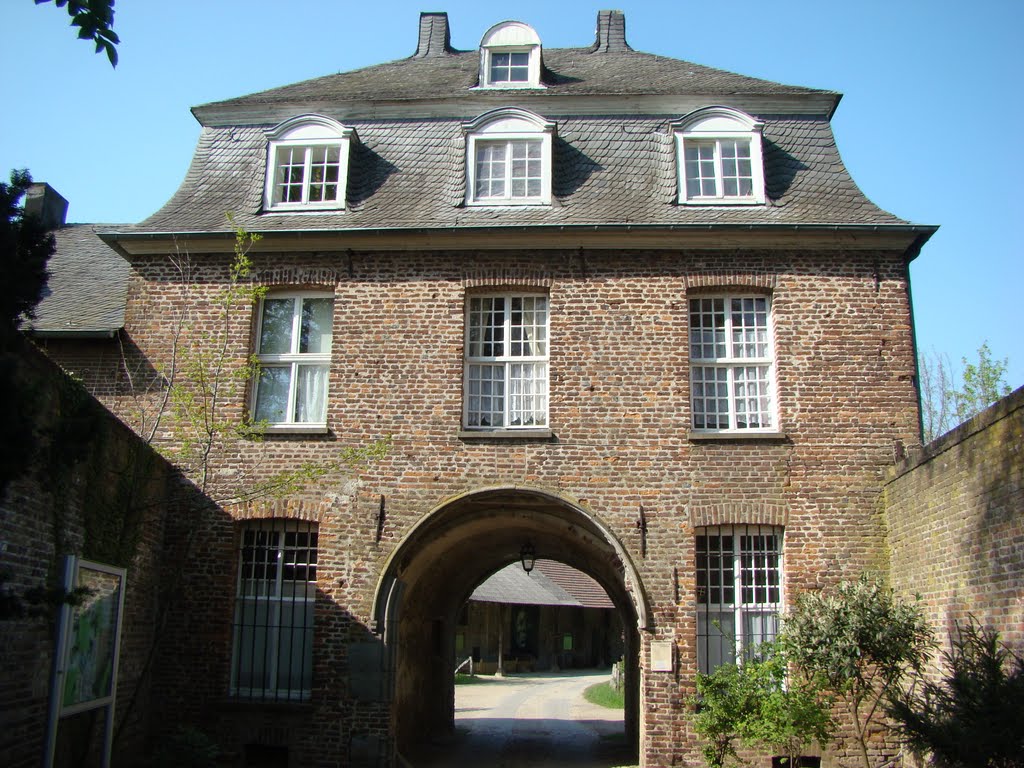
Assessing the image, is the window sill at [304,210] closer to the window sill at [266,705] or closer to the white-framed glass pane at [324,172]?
the white-framed glass pane at [324,172]

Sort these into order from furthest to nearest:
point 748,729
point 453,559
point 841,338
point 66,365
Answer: point 453,559 < point 66,365 < point 841,338 < point 748,729

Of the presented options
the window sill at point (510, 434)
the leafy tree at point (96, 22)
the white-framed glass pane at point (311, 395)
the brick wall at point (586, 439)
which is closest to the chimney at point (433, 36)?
the brick wall at point (586, 439)

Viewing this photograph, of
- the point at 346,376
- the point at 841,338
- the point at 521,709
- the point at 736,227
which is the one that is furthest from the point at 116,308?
the point at 521,709

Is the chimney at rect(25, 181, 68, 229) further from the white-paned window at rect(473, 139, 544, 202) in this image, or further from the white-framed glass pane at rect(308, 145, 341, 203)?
the white-paned window at rect(473, 139, 544, 202)

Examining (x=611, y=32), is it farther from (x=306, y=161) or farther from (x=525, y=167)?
(x=306, y=161)

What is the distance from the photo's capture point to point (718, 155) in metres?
14.2

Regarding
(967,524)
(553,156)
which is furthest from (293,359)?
(967,524)

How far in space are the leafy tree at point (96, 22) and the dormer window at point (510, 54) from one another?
1218 cm

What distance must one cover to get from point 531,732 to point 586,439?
873 centimetres

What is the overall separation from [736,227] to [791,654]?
5.89 metres

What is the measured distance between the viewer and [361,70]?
691 inches

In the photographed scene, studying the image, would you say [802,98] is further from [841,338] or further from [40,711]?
[40,711]

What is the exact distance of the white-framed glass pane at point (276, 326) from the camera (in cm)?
1383

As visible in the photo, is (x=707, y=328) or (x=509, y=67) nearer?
(x=707, y=328)
